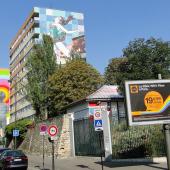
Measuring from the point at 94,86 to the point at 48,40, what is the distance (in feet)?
35.3

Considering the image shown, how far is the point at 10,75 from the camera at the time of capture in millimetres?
130750

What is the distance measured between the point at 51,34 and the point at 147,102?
86597 mm

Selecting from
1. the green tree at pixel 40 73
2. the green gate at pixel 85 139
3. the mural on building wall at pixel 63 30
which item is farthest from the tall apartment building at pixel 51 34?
the green gate at pixel 85 139

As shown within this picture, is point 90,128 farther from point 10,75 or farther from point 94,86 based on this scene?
point 10,75

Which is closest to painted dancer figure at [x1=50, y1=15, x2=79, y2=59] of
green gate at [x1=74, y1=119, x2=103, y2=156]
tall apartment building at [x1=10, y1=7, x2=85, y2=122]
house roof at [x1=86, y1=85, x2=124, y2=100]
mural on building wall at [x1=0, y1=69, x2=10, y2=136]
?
tall apartment building at [x1=10, y1=7, x2=85, y2=122]

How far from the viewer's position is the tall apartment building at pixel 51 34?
10256cm

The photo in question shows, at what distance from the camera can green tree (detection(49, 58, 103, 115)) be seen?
177ft

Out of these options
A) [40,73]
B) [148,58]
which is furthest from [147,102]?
[40,73]

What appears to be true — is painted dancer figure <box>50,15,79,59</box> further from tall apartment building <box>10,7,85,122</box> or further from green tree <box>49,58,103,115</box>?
green tree <box>49,58,103,115</box>

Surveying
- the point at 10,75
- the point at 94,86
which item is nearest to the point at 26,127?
the point at 94,86

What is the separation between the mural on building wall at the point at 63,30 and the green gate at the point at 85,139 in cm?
6836

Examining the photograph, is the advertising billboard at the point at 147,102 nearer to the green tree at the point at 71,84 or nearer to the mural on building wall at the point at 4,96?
the green tree at the point at 71,84

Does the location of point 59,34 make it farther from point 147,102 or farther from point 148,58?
point 147,102

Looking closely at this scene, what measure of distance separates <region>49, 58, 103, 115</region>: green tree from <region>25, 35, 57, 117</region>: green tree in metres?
1.51
